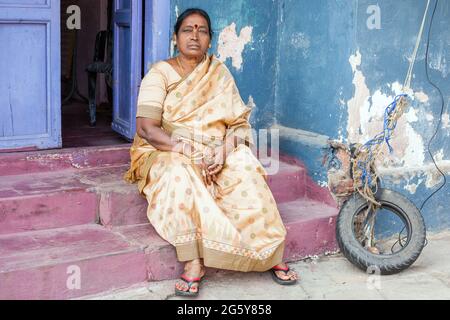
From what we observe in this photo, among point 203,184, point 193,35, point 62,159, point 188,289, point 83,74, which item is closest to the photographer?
point 188,289

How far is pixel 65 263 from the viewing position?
10.5 ft

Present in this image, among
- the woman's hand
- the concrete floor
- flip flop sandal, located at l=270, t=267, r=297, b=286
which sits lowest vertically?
the concrete floor

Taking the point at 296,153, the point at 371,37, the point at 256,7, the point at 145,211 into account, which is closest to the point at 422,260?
the point at 296,153

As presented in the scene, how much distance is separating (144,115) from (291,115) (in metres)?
1.46

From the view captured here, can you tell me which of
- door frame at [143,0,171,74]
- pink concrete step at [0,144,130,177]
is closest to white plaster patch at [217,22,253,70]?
door frame at [143,0,171,74]

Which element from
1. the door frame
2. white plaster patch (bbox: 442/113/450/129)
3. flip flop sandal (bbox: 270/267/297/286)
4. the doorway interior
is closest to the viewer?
flip flop sandal (bbox: 270/267/297/286)

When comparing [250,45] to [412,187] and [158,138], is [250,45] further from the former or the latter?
[412,187]

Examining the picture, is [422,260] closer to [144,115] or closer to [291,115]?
[291,115]

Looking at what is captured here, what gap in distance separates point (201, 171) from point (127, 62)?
5.36 ft

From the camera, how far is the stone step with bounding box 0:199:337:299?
311 centimetres

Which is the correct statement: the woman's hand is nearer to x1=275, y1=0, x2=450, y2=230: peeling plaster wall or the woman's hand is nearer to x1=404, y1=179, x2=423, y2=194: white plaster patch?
x1=275, y1=0, x2=450, y2=230: peeling plaster wall

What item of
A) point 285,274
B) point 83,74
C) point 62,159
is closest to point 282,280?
point 285,274

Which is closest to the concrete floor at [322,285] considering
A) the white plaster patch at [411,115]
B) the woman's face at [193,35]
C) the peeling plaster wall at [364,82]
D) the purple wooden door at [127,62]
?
the peeling plaster wall at [364,82]

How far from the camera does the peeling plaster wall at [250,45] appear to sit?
15.0 feet
